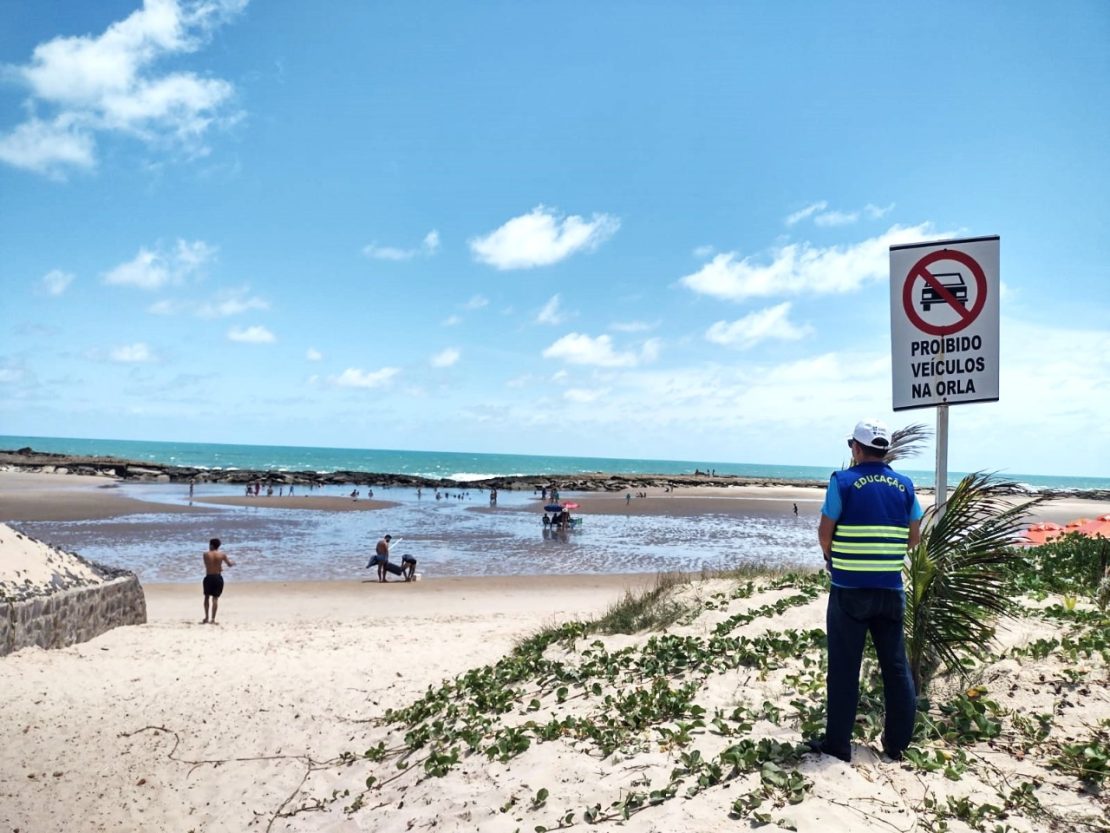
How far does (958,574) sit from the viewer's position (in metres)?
4.95

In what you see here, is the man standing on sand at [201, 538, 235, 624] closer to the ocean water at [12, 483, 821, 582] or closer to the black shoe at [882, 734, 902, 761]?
the ocean water at [12, 483, 821, 582]

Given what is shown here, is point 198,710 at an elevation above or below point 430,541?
above

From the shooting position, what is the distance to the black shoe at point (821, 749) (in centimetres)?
425

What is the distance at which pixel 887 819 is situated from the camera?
3.69m

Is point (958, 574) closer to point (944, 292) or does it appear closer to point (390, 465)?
point (944, 292)

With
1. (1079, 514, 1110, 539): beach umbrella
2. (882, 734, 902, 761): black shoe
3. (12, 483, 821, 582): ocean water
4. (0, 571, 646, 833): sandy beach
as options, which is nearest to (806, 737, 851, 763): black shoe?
(882, 734, 902, 761): black shoe

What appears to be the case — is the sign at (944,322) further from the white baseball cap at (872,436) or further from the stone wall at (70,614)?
the stone wall at (70,614)

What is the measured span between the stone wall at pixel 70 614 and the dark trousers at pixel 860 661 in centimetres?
903

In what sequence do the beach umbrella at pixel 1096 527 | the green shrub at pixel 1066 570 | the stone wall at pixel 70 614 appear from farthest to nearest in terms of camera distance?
the beach umbrella at pixel 1096 527 < the stone wall at pixel 70 614 < the green shrub at pixel 1066 570

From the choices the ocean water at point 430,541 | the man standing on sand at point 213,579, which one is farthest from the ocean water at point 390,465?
the man standing on sand at point 213,579

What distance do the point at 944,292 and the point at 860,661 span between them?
2.76 meters

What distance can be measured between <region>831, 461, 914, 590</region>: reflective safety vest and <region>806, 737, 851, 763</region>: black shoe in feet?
3.28

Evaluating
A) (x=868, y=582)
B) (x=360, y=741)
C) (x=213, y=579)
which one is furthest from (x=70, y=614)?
(x=868, y=582)

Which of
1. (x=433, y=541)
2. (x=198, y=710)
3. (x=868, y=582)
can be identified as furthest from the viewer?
(x=433, y=541)
